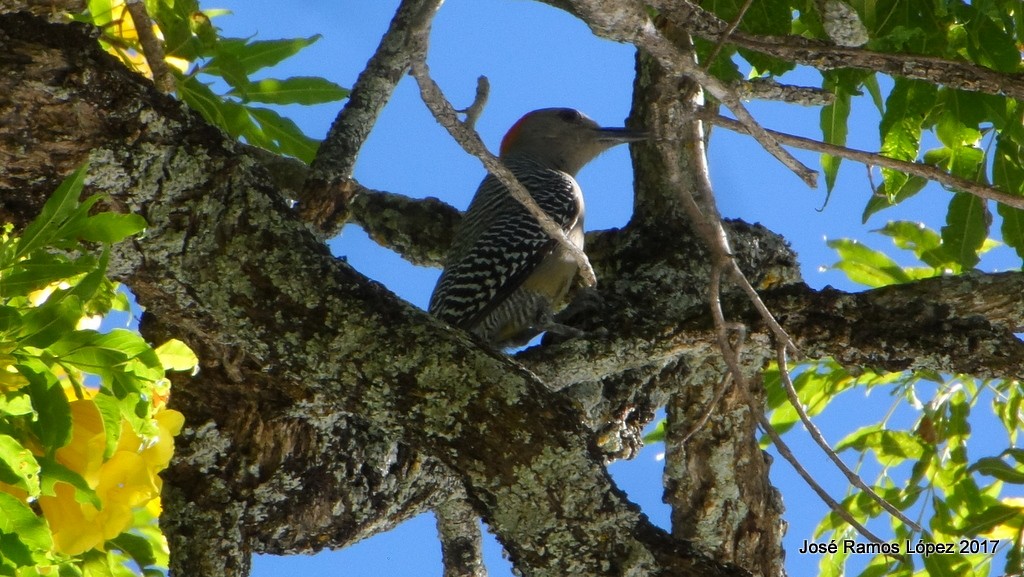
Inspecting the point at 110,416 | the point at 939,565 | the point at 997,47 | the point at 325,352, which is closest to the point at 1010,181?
the point at 997,47

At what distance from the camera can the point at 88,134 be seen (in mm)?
Result: 2396

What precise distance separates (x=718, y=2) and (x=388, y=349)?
4.25 feet

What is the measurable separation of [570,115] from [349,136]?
392cm

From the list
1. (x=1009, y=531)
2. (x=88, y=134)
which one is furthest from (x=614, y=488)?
(x=1009, y=531)

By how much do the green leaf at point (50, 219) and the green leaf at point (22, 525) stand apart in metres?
0.40

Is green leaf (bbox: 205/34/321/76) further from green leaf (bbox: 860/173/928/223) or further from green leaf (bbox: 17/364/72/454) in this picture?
green leaf (bbox: 17/364/72/454)

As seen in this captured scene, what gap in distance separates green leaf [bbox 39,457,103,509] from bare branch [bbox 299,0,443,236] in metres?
1.70

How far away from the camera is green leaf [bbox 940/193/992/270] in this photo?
357cm

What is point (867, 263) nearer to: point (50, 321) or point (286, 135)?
point (286, 135)

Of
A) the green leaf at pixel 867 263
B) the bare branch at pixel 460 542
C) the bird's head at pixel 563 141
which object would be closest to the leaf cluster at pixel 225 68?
the bare branch at pixel 460 542

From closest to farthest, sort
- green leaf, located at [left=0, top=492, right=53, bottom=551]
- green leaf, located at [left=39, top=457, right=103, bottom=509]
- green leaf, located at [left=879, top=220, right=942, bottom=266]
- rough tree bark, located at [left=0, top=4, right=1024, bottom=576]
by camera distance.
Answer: green leaf, located at [left=0, top=492, right=53, bottom=551]
green leaf, located at [left=39, top=457, right=103, bottom=509]
rough tree bark, located at [left=0, top=4, right=1024, bottom=576]
green leaf, located at [left=879, top=220, right=942, bottom=266]

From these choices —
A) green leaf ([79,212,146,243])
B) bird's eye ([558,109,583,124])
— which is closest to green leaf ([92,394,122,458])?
green leaf ([79,212,146,243])

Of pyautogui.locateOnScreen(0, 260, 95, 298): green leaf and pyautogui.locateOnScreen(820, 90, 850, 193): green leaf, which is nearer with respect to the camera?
pyautogui.locateOnScreen(0, 260, 95, 298): green leaf

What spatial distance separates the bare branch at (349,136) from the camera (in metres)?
3.22
